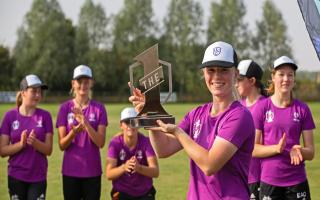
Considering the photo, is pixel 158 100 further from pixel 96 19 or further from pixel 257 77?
pixel 96 19

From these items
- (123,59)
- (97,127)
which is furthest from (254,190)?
(123,59)

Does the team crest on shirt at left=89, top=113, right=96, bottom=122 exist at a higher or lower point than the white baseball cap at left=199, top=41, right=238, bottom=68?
lower

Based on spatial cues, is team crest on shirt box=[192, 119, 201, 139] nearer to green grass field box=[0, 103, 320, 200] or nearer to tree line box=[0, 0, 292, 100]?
green grass field box=[0, 103, 320, 200]

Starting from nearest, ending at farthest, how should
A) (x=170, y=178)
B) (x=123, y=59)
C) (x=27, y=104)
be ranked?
(x=27, y=104)
(x=170, y=178)
(x=123, y=59)

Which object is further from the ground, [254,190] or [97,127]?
[97,127]

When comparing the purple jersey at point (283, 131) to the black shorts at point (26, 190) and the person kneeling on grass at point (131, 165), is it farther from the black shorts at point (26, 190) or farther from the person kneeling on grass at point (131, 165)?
the black shorts at point (26, 190)

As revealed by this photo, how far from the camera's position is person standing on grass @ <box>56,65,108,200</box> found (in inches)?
237

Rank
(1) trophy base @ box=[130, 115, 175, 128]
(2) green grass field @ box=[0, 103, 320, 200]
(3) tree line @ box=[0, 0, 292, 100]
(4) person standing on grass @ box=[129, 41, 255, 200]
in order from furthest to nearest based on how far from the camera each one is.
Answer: (3) tree line @ box=[0, 0, 292, 100] < (2) green grass field @ box=[0, 103, 320, 200] < (1) trophy base @ box=[130, 115, 175, 128] < (4) person standing on grass @ box=[129, 41, 255, 200]

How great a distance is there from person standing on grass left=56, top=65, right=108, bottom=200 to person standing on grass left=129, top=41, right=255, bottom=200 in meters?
2.92

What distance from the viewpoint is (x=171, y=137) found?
3406 millimetres

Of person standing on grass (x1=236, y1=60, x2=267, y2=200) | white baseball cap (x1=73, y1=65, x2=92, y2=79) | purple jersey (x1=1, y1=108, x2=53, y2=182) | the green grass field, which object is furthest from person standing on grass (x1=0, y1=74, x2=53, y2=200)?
the green grass field

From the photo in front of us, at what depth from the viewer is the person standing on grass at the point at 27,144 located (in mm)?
5820

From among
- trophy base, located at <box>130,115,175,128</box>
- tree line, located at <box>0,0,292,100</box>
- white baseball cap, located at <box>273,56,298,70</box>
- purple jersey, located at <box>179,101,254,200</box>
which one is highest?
tree line, located at <box>0,0,292,100</box>

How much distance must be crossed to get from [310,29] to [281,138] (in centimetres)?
193
